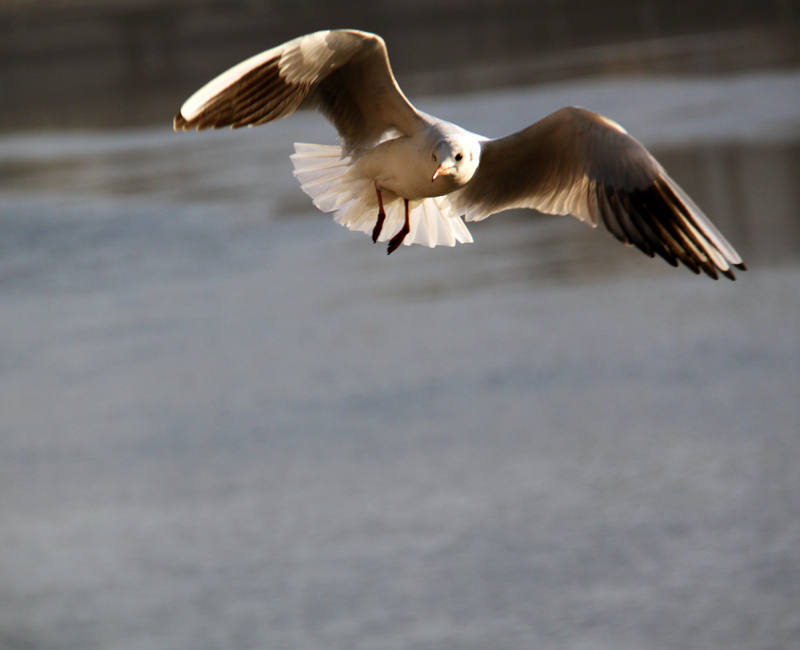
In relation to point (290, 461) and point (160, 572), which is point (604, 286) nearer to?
point (290, 461)

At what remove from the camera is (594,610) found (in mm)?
19766

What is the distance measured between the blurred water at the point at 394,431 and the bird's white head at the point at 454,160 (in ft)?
49.1

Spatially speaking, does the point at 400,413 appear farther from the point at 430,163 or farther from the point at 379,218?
the point at 430,163

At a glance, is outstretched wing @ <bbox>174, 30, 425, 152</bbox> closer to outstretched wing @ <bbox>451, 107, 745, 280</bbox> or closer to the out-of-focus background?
outstretched wing @ <bbox>451, 107, 745, 280</bbox>

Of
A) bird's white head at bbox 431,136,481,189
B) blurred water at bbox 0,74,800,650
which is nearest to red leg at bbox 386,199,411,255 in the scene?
bird's white head at bbox 431,136,481,189

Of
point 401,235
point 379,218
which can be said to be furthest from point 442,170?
point 401,235

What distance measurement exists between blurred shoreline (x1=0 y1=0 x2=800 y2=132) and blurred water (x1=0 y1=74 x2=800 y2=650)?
404 inches

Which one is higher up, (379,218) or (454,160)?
(454,160)

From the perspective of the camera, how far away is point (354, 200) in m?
5.51

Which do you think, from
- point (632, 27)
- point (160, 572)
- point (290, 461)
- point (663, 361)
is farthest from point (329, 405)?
point (632, 27)

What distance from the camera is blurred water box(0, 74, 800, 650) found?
65.8 ft

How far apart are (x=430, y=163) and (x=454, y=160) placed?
0.19 m

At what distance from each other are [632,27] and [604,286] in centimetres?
2766

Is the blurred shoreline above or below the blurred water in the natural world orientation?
above
